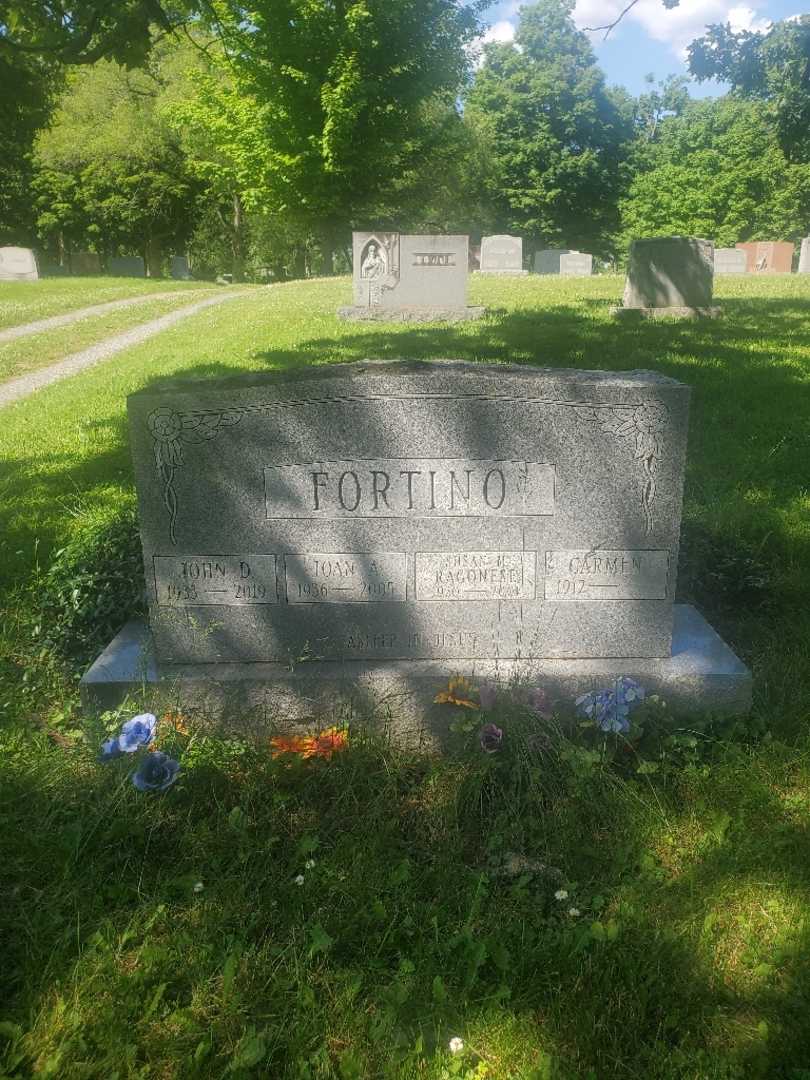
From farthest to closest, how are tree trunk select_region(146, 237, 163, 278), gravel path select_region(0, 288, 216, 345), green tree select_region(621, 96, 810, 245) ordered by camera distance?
green tree select_region(621, 96, 810, 245), tree trunk select_region(146, 237, 163, 278), gravel path select_region(0, 288, 216, 345)

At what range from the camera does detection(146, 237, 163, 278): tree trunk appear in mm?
41188

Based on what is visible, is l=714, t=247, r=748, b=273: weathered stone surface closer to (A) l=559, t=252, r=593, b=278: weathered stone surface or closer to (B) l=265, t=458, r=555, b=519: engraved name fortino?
(A) l=559, t=252, r=593, b=278: weathered stone surface

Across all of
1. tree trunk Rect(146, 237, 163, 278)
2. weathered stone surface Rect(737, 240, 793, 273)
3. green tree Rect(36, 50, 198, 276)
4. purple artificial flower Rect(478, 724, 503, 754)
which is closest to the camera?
Result: purple artificial flower Rect(478, 724, 503, 754)

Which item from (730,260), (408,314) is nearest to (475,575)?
(408,314)

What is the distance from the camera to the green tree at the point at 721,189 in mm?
47656

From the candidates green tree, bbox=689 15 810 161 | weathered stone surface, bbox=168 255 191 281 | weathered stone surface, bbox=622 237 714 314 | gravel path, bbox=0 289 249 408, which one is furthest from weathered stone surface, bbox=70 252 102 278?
green tree, bbox=689 15 810 161

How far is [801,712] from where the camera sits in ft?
10.7

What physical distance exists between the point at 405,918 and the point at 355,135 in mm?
31718

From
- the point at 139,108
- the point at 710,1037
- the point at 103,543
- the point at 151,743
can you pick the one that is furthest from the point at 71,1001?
the point at 139,108

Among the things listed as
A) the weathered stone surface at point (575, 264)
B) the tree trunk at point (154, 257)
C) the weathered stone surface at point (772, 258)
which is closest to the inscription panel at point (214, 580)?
the weathered stone surface at point (575, 264)

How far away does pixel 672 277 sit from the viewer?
1264 centimetres

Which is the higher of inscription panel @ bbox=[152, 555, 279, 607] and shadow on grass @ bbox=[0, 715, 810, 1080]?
inscription panel @ bbox=[152, 555, 279, 607]

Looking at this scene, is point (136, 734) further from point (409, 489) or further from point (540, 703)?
point (540, 703)

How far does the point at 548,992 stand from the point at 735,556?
112 inches
